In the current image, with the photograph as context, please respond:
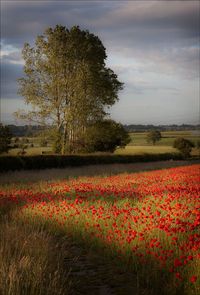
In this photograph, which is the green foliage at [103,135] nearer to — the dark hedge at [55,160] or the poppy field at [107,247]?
the dark hedge at [55,160]

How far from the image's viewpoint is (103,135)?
37094 millimetres

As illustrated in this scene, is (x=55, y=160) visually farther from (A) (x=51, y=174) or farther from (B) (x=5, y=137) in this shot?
(B) (x=5, y=137)

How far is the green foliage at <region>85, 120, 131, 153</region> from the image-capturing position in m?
34.5

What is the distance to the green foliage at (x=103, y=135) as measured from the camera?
1357 inches

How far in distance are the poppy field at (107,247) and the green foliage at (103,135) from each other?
23511 millimetres

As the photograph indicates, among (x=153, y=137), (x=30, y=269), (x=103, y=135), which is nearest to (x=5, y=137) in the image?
(x=103, y=135)

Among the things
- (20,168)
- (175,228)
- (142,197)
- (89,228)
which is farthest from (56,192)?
(20,168)

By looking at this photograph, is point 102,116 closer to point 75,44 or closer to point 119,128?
point 119,128

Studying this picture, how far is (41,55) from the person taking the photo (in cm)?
3369

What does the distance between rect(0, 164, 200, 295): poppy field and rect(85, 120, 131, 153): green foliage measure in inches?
926

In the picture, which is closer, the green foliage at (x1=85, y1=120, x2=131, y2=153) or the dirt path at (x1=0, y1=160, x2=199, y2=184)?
the dirt path at (x1=0, y1=160, x2=199, y2=184)

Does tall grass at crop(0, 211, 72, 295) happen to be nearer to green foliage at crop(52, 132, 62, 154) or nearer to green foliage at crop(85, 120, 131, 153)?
green foliage at crop(52, 132, 62, 154)

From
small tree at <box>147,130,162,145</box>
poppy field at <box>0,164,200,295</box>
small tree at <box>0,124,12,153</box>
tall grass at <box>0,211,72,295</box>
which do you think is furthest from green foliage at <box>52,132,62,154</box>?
small tree at <box>147,130,162,145</box>

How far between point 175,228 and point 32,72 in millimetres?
28438
